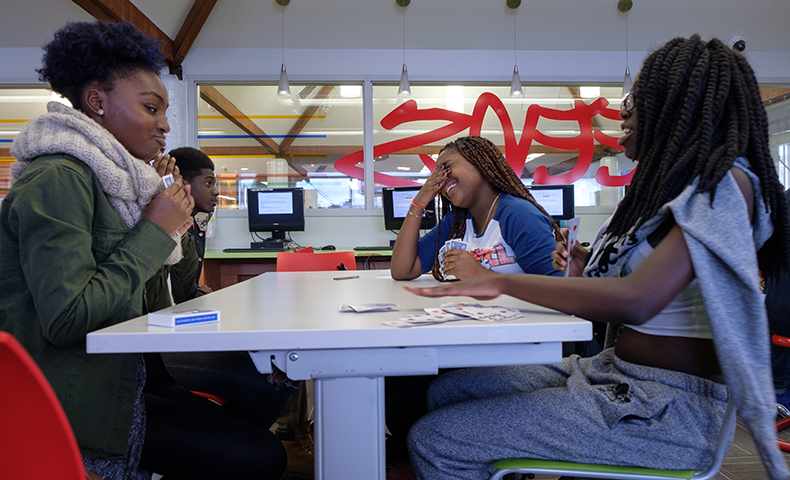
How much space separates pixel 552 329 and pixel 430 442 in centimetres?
31

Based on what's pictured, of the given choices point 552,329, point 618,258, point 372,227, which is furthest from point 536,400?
point 372,227

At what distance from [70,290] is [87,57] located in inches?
22.1

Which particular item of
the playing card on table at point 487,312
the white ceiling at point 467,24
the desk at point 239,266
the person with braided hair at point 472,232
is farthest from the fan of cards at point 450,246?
the white ceiling at point 467,24

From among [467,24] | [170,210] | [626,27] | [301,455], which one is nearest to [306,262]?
[301,455]

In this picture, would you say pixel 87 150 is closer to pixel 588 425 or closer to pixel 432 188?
pixel 588 425

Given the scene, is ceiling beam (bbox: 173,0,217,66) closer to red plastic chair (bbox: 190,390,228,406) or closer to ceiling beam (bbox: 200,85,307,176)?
ceiling beam (bbox: 200,85,307,176)

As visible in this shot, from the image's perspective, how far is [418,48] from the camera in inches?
191

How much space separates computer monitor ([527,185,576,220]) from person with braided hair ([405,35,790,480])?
3.50 metres

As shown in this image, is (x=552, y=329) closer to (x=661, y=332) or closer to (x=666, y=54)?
(x=661, y=332)

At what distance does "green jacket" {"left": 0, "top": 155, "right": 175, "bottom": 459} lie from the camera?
83 centimetres

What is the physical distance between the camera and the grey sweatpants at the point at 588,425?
32.7 inches

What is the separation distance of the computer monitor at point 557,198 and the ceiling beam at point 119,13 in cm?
315

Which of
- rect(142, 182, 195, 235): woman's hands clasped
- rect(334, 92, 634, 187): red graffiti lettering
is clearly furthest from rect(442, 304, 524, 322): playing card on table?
rect(334, 92, 634, 187): red graffiti lettering

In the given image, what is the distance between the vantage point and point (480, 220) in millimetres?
1911
